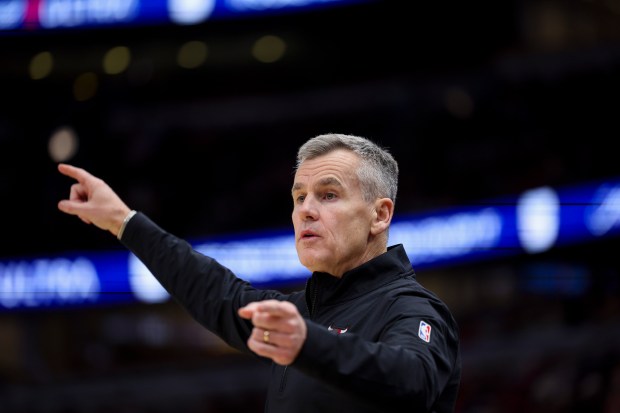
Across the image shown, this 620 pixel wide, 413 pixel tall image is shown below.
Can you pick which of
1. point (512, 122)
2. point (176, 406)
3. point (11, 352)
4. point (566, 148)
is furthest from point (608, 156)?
point (11, 352)

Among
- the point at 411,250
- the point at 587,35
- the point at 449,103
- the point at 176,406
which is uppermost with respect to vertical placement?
the point at 587,35

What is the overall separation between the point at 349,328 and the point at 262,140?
1232 cm

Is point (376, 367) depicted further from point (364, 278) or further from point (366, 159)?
point (366, 159)

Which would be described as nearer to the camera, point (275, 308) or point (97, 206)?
point (275, 308)

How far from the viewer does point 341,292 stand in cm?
298

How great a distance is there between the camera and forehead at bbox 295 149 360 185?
3.00 meters

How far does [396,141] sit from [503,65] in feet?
6.48

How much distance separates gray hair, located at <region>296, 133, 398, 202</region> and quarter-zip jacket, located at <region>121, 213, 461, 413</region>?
8.1 inches

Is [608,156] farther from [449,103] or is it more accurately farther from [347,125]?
[347,125]

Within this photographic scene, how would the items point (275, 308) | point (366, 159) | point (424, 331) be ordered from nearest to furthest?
point (275, 308)
point (424, 331)
point (366, 159)

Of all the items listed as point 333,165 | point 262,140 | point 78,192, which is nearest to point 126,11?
point 262,140

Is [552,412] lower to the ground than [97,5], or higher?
lower

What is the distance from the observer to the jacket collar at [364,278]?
2961mm

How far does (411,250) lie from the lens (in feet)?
41.4
